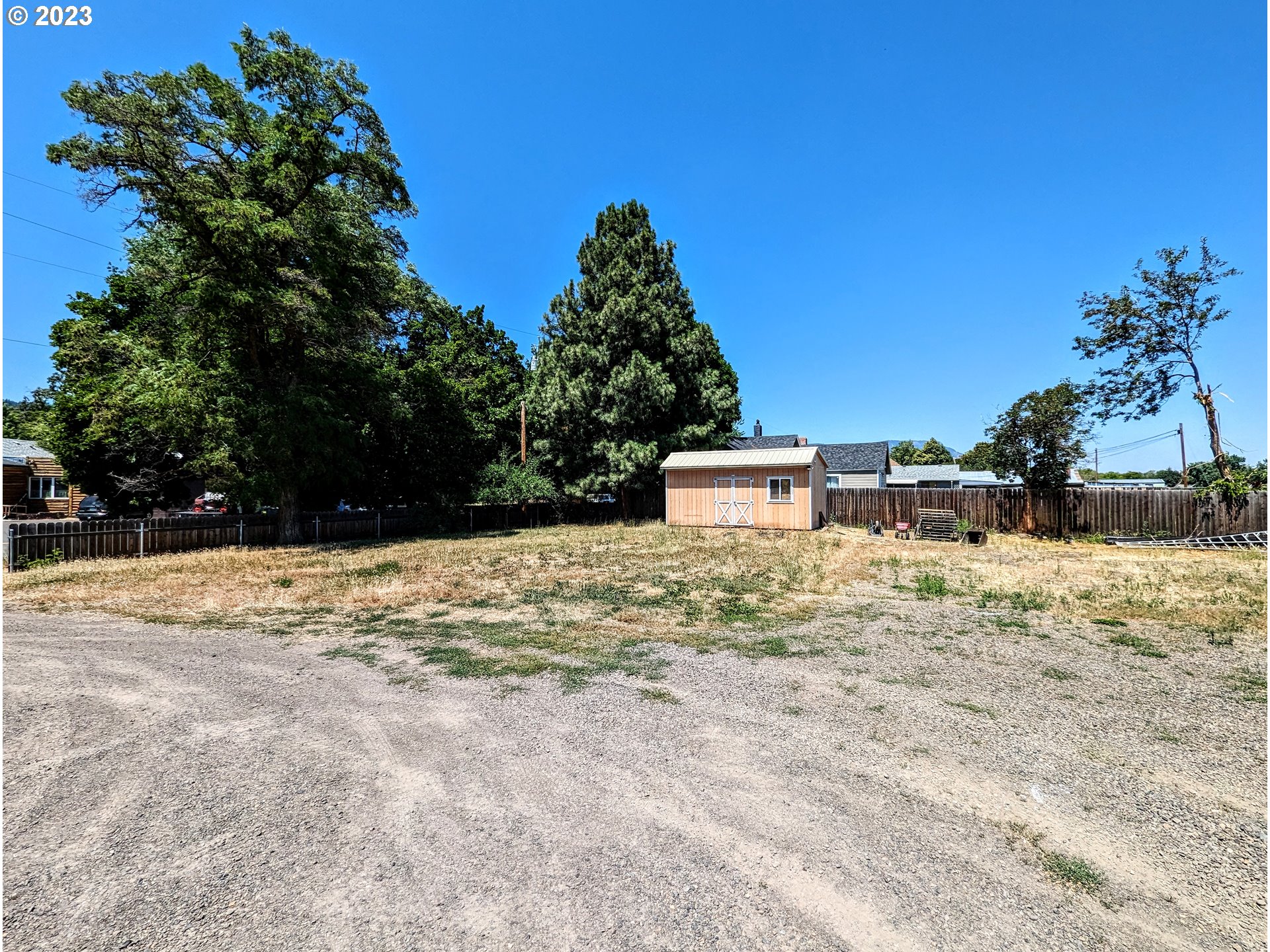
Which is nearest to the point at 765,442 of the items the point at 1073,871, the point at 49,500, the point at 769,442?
the point at 769,442

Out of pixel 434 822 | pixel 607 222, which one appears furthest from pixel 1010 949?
pixel 607 222

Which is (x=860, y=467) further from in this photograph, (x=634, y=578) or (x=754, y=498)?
(x=634, y=578)

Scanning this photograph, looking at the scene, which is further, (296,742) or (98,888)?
(296,742)

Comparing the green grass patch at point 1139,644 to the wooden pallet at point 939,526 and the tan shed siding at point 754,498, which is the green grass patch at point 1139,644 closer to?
the wooden pallet at point 939,526

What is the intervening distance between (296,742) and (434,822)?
1743mm

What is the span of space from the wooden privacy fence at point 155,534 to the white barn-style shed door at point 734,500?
572 inches

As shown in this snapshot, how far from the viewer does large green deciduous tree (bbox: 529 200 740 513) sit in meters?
25.3

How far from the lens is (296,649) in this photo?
655cm

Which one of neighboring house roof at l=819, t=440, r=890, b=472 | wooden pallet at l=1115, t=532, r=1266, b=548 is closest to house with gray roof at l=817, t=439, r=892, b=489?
neighboring house roof at l=819, t=440, r=890, b=472

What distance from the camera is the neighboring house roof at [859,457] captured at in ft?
121

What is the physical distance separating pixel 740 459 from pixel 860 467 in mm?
17980

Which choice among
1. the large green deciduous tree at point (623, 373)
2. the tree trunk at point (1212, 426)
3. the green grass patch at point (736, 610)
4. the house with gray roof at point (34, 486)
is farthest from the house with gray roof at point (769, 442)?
the house with gray roof at point (34, 486)

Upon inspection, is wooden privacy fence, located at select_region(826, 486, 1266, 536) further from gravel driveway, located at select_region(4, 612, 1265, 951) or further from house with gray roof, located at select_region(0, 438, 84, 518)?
house with gray roof, located at select_region(0, 438, 84, 518)

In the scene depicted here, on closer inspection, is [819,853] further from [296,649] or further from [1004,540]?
[1004,540]
